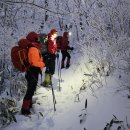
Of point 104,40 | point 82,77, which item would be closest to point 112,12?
point 104,40

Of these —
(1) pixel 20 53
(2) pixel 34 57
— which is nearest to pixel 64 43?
(2) pixel 34 57

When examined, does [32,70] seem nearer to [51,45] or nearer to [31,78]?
[31,78]

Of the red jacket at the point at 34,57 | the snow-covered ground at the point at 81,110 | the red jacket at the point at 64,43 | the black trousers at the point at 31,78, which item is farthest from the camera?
the red jacket at the point at 64,43

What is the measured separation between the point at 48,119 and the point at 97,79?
1842 millimetres

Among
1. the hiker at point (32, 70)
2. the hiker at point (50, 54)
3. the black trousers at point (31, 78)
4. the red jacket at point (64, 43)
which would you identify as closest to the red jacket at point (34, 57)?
the hiker at point (32, 70)

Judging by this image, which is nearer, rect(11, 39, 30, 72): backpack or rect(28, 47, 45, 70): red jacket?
rect(11, 39, 30, 72): backpack

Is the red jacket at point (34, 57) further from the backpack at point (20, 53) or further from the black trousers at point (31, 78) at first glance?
the black trousers at point (31, 78)

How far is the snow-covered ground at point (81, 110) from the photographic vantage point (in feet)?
20.7

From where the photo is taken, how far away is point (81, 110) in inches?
277

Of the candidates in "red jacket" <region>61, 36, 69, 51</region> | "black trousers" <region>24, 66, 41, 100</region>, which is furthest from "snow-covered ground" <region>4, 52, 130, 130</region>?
"red jacket" <region>61, 36, 69, 51</region>

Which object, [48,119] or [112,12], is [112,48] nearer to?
[112,12]

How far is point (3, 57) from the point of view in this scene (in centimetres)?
1244

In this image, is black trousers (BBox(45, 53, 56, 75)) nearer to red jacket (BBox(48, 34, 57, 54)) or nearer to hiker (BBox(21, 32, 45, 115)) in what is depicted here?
red jacket (BBox(48, 34, 57, 54))

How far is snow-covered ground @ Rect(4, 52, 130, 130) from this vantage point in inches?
249
